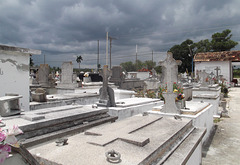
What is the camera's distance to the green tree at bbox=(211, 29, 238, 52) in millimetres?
38906

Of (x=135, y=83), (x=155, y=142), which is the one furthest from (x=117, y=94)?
(x=135, y=83)

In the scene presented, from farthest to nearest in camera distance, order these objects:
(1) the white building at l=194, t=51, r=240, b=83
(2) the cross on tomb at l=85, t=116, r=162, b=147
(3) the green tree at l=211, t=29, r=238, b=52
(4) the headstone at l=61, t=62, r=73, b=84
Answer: (3) the green tree at l=211, t=29, r=238, b=52 → (1) the white building at l=194, t=51, r=240, b=83 → (4) the headstone at l=61, t=62, r=73, b=84 → (2) the cross on tomb at l=85, t=116, r=162, b=147

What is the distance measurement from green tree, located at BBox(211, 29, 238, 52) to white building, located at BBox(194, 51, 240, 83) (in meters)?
9.90

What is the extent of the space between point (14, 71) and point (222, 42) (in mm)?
43655

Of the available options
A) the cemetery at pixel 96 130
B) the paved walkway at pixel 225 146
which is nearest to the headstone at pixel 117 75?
the cemetery at pixel 96 130

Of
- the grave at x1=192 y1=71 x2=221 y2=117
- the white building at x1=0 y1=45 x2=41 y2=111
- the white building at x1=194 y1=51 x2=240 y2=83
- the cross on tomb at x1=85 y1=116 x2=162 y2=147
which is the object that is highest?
the white building at x1=194 y1=51 x2=240 y2=83

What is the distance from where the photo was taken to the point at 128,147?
2602 mm

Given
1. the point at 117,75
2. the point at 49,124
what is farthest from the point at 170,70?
the point at 117,75

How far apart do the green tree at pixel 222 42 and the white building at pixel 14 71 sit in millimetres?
42492

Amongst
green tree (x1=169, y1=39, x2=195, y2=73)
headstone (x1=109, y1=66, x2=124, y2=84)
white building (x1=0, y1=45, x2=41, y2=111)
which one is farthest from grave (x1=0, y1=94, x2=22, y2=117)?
green tree (x1=169, y1=39, x2=195, y2=73)

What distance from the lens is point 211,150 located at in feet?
16.5

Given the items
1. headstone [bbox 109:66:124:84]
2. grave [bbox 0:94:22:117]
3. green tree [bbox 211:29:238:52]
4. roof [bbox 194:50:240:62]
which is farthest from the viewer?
green tree [bbox 211:29:238:52]

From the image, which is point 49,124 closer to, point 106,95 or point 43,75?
point 106,95

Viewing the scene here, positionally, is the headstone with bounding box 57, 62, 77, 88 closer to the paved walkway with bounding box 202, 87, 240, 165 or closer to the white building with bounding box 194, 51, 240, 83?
the paved walkway with bounding box 202, 87, 240, 165
